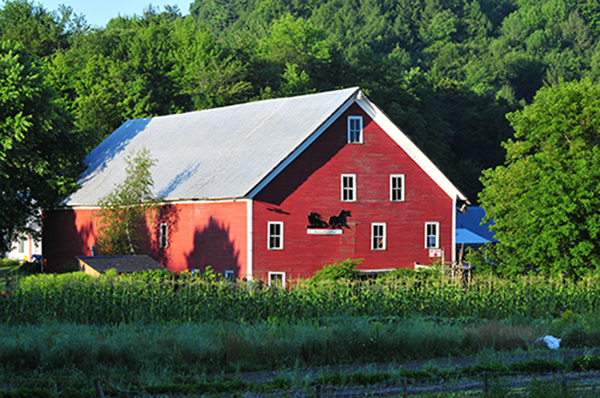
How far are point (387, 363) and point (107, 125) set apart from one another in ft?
155

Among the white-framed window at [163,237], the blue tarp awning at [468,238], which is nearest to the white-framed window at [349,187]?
the white-framed window at [163,237]

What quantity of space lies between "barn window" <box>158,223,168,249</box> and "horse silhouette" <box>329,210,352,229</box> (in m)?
8.80

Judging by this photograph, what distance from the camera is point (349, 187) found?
130 feet

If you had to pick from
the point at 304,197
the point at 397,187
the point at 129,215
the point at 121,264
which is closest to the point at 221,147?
the point at 129,215

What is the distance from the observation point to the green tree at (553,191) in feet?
124

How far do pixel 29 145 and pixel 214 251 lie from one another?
11.9 meters

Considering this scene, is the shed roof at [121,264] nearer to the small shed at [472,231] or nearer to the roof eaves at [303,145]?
the roof eaves at [303,145]

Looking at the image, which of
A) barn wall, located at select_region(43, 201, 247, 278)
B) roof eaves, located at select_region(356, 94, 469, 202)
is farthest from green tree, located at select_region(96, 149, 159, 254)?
roof eaves, located at select_region(356, 94, 469, 202)

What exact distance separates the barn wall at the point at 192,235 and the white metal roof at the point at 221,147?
2.53 ft

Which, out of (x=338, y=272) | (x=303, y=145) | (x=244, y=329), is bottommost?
(x=244, y=329)

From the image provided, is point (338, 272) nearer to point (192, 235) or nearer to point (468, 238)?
point (192, 235)

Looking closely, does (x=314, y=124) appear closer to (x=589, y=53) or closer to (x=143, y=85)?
(x=143, y=85)

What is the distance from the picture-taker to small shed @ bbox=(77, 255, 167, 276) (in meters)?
33.4

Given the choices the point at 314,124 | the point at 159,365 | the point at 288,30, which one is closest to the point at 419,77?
the point at 288,30
